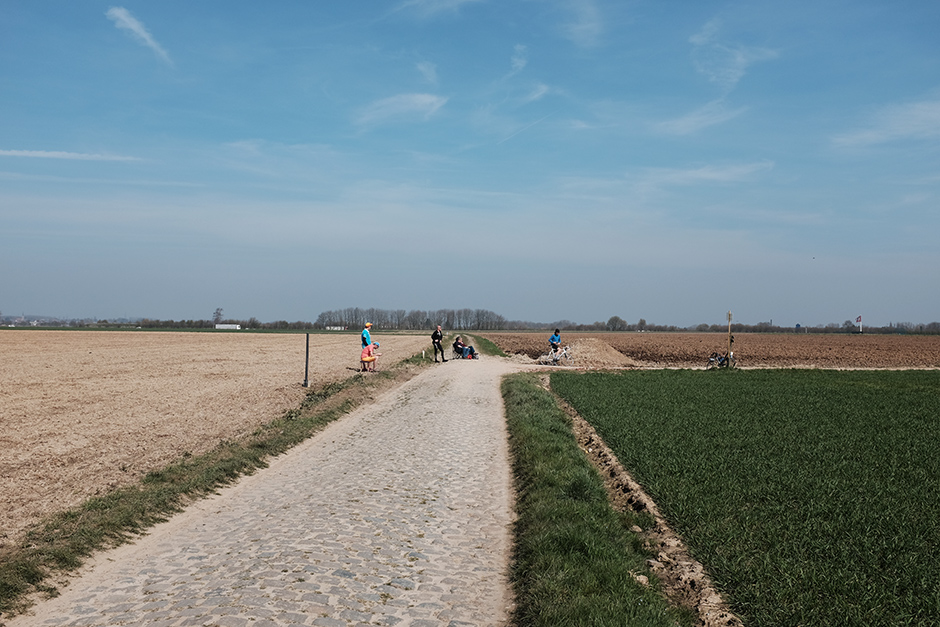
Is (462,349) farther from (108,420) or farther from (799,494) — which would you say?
(799,494)

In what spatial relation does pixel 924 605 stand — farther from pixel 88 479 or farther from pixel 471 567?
pixel 88 479

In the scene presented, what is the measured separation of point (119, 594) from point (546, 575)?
3.88 metres

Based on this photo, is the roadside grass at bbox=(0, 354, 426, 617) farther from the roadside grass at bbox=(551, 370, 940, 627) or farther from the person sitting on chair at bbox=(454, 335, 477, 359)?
the person sitting on chair at bbox=(454, 335, 477, 359)

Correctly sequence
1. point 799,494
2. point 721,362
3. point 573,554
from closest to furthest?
point 573,554 → point 799,494 → point 721,362

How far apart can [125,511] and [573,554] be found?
18.3 feet

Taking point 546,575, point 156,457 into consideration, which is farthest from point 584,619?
point 156,457

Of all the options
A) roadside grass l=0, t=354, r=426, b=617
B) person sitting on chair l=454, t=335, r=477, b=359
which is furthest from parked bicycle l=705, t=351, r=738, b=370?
roadside grass l=0, t=354, r=426, b=617

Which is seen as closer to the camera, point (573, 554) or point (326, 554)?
point (573, 554)

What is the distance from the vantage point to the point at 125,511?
7.81 meters

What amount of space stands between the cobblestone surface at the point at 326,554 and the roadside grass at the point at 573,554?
0.92 ft

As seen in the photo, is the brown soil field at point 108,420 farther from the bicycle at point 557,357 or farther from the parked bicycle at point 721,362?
the parked bicycle at point 721,362

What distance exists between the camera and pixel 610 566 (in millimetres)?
6047

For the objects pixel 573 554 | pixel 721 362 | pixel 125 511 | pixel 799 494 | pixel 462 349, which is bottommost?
pixel 125 511

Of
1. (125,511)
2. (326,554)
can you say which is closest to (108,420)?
(125,511)
